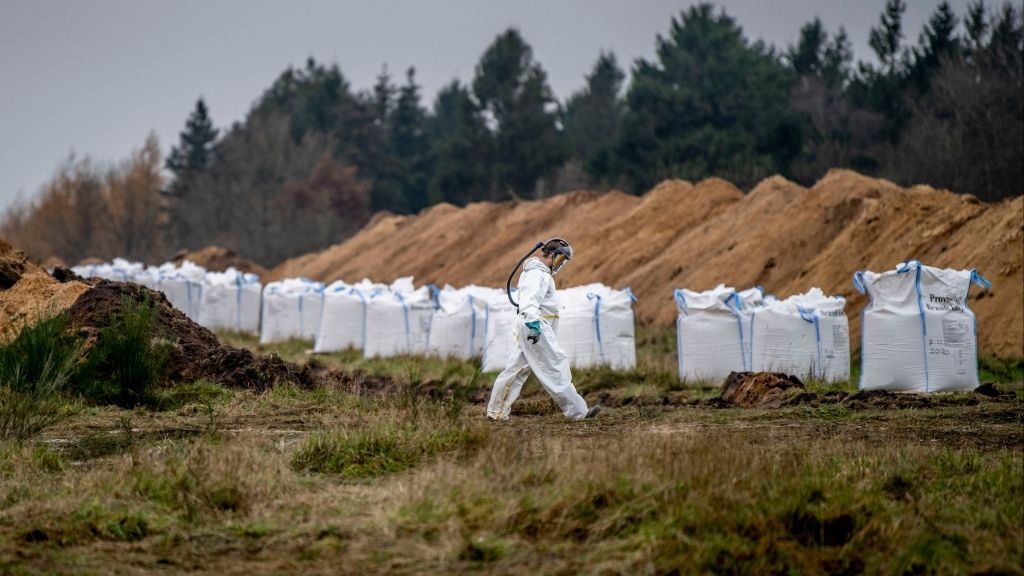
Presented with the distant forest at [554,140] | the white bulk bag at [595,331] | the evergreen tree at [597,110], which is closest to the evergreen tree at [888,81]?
the distant forest at [554,140]

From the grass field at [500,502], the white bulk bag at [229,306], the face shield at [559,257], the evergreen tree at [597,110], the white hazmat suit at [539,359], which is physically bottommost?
the grass field at [500,502]

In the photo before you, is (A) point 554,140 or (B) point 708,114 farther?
(A) point 554,140

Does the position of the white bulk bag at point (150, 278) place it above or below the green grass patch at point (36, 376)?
above

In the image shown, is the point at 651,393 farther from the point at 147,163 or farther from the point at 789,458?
the point at 147,163

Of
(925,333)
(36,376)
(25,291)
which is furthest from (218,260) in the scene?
(925,333)

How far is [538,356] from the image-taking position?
11.0 m

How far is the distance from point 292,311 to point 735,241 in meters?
9.88

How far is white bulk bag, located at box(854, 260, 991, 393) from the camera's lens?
13.3 metres

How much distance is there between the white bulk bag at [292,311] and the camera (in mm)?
23969

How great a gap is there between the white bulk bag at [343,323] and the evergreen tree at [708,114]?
25.0 meters

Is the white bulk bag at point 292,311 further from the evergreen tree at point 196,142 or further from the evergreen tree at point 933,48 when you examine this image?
the evergreen tree at point 196,142

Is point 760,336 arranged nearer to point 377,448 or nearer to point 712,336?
point 712,336

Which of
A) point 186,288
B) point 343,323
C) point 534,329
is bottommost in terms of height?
point 534,329

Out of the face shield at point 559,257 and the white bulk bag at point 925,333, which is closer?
the face shield at point 559,257
